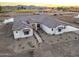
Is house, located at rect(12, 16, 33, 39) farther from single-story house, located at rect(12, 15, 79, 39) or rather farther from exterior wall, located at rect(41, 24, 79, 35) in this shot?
exterior wall, located at rect(41, 24, 79, 35)

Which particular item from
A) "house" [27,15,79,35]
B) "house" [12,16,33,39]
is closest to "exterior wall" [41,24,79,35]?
"house" [27,15,79,35]

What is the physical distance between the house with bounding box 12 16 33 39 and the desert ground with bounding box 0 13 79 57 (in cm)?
6

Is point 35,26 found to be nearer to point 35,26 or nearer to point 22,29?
point 35,26

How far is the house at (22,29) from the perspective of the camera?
1.94m

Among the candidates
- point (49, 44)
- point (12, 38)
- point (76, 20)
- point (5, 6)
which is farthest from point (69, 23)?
point (5, 6)

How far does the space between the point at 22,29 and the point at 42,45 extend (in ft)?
1.16

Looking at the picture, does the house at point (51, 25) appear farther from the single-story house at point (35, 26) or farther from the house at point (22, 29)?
the house at point (22, 29)

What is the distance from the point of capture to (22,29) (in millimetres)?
1959

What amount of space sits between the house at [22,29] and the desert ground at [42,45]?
58 millimetres

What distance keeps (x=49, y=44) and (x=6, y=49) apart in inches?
23.5

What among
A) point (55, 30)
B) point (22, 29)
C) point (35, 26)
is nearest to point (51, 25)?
point (55, 30)

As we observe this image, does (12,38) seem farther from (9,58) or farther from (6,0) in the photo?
(6,0)

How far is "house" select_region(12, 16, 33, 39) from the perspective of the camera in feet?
6.35

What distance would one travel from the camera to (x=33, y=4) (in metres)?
2.13
